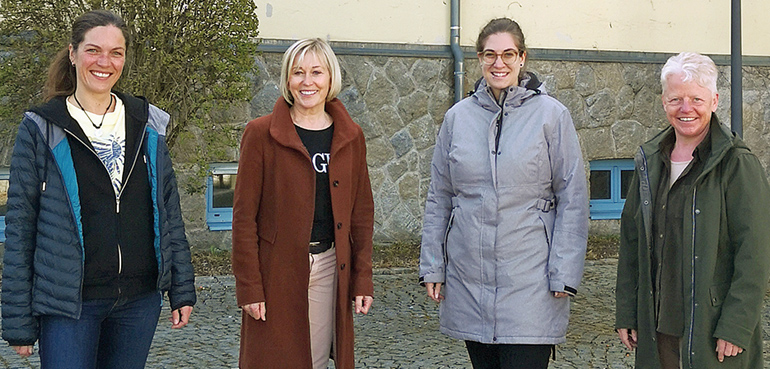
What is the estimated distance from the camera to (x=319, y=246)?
11.8ft

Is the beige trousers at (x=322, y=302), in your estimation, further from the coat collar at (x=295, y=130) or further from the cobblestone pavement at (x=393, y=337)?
the cobblestone pavement at (x=393, y=337)

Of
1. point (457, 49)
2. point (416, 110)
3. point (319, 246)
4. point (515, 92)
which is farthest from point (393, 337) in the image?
point (457, 49)

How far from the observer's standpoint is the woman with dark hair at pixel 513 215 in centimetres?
356

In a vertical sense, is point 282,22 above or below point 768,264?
above

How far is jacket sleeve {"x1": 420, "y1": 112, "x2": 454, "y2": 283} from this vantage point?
12.4 ft

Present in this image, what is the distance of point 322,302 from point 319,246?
237mm

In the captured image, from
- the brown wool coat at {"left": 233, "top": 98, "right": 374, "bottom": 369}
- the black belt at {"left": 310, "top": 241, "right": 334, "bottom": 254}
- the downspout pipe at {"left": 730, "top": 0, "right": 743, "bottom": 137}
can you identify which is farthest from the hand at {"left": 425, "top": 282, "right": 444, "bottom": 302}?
the downspout pipe at {"left": 730, "top": 0, "right": 743, "bottom": 137}

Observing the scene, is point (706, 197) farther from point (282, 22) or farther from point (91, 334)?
point (282, 22)

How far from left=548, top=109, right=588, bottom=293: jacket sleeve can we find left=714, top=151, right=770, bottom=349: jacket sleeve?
0.62 metres

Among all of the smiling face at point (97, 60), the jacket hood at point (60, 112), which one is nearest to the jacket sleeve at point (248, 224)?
the jacket hood at point (60, 112)

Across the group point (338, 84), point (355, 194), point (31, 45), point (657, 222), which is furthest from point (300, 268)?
point (31, 45)

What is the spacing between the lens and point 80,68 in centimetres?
322

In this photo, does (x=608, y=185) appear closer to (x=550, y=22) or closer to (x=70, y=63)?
(x=550, y=22)

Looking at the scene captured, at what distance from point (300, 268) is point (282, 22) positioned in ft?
19.1
